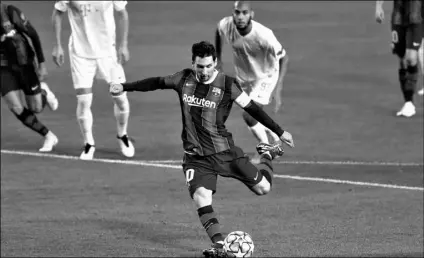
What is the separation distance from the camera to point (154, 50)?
26.1 meters

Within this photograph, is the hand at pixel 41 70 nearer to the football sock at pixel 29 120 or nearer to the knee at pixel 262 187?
the football sock at pixel 29 120

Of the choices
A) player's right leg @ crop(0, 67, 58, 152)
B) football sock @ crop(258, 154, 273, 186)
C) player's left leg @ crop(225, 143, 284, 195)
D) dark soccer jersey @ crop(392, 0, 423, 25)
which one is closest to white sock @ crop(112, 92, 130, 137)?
player's right leg @ crop(0, 67, 58, 152)

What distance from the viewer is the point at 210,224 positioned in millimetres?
12148

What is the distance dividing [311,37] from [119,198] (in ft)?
38.7

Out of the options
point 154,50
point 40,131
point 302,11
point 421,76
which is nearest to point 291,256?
point 40,131

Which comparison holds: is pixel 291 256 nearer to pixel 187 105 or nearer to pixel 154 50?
pixel 187 105

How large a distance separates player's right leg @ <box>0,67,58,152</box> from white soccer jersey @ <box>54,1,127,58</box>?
1.19m

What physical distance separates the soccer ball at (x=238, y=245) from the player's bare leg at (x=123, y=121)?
656 centimetres

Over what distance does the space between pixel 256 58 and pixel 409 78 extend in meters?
4.37

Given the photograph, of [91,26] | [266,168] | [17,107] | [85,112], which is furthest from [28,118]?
[266,168]

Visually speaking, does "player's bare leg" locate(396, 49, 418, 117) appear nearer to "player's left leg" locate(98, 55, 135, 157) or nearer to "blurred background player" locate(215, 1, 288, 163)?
"blurred background player" locate(215, 1, 288, 163)

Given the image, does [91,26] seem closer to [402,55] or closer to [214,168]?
[214,168]

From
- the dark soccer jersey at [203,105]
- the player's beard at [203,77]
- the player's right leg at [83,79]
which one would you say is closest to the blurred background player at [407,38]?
the player's right leg at [83,79]

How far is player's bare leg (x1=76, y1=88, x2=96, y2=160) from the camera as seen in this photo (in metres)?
17.6
